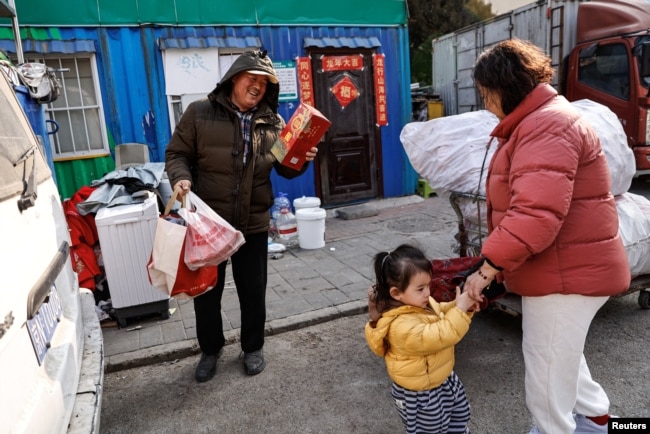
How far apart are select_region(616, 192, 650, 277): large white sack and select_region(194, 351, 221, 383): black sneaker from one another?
2.89 meters

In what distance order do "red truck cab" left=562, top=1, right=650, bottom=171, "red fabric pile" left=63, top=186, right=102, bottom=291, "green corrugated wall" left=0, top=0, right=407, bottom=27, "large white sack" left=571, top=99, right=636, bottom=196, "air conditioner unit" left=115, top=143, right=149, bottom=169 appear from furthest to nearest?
1. "red truck cab" left=562, top=1, right=650, bottom=171
2. "air conditioner unit" left=115, top=143, right=149, bottom=169
3. "green corrugated wall" left=0, top=0, right=407, bottom=27
4. "red fabric pile" left=63, top=186, right=102, bottom=291
5. "large white sack" left=571, top=99, right=636, bottom=196

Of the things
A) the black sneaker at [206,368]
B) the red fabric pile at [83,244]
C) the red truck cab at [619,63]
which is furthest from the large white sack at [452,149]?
the red truck cab at [619,63]

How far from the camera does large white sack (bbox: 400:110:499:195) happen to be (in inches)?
136

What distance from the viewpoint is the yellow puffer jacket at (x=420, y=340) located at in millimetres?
1956

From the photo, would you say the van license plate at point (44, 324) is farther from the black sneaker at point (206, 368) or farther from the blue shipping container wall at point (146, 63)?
the blue shipping container wall at point (146, 63)

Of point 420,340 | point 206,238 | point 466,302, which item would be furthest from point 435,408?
point 206,238

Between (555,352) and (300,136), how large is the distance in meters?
1.68

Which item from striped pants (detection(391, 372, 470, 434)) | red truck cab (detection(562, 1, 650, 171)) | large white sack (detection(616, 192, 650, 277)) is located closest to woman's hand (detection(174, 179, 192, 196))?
striped pants (detection(391, 372, 470, 434))

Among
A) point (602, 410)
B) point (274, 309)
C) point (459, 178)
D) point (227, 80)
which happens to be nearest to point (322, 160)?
point (274, 309)

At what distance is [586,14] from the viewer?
8.63m

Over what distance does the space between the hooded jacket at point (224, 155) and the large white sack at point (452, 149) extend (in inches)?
44.1

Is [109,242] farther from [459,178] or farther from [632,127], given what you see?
[632,127]

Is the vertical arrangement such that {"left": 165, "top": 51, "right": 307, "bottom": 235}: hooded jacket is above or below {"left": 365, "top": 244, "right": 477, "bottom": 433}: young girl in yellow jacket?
above

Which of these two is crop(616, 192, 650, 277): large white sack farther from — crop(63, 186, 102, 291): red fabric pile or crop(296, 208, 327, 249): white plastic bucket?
crop(63, 186, 102, 291): red fabric pile
